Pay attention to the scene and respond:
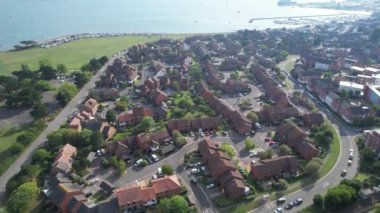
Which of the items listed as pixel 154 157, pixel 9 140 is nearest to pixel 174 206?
pixel 154 157

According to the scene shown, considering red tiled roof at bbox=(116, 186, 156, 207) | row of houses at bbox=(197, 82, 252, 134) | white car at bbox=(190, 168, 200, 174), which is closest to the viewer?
red tiled roof at bbox=(116, 186, 156, 207)

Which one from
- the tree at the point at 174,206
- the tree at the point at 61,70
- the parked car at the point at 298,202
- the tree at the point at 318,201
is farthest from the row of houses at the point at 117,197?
the tree at the point at 61,70

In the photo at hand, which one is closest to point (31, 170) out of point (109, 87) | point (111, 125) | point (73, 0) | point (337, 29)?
point (111, 125)

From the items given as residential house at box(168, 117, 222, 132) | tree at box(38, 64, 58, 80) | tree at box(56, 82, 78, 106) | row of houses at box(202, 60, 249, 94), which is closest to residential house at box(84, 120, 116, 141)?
residential house at box(168, 117, 222, 132)

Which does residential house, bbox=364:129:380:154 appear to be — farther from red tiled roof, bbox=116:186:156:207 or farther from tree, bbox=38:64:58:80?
tree, bbox=38:64:58:80

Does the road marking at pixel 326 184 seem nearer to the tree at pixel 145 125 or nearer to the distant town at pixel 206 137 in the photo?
the distant town at pixel 206 137

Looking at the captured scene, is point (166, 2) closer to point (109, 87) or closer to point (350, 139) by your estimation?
point (109, 87)

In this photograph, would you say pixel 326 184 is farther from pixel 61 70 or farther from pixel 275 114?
pixel 61 70
